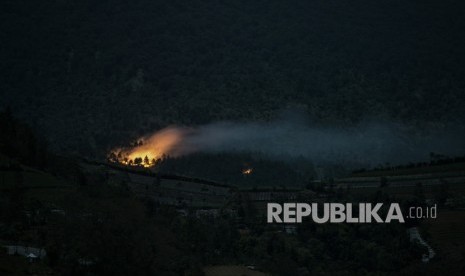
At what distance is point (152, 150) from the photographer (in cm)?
16312

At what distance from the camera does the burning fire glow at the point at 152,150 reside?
517 ft

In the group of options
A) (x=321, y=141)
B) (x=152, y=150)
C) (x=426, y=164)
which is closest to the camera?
(x=426, y=164)

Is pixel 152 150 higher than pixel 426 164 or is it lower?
higher

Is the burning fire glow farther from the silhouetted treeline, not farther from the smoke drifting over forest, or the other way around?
the silhouetted treeline

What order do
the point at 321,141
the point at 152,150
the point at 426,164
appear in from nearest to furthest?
1. the point at 426,164
2. the point at 152,150
3. the point at 321,141

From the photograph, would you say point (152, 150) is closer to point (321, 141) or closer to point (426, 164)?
point (321, 141)

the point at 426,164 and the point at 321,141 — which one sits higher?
the point at 321,141

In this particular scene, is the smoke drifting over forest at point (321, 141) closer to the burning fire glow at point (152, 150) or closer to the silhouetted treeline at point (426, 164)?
the burning fire glow at point (152, 150)

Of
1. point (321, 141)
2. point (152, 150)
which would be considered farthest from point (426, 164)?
point (152, 150)

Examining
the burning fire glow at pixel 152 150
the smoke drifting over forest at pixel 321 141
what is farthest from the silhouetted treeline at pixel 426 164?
the burning fire glow at pixel 152 150

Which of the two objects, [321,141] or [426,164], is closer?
[426,164]


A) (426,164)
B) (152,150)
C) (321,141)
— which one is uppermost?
(321,141)

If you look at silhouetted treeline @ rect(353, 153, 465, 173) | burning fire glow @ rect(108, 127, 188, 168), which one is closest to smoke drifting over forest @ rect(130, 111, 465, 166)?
burning fire glow @ rect(108, 127, 188, 168)

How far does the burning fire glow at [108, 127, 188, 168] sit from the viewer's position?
15762cm
